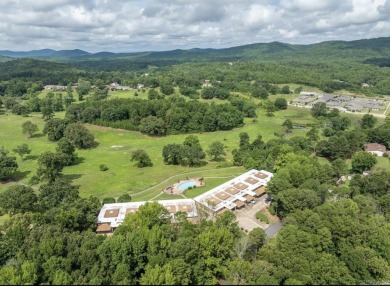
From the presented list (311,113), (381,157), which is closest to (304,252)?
(381,157)

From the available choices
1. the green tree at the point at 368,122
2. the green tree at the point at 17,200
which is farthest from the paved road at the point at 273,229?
the green tree at the point at 368,122

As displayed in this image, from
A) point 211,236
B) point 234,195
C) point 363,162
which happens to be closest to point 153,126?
point 234,195

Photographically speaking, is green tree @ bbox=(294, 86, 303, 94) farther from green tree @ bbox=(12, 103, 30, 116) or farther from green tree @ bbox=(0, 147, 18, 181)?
green tree @ bbox=(0, 147, 18, 181)

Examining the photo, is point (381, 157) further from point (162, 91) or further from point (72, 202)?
point (162, 91)

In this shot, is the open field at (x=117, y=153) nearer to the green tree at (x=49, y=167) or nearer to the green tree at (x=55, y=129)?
the green tree at (x=55, y=129)

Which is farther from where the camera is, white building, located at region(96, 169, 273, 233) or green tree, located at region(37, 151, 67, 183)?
green tree, located at region(37, 151, 67, 183)

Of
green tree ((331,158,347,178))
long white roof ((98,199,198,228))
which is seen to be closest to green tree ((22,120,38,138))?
long white roof ((98,199,198,228))
